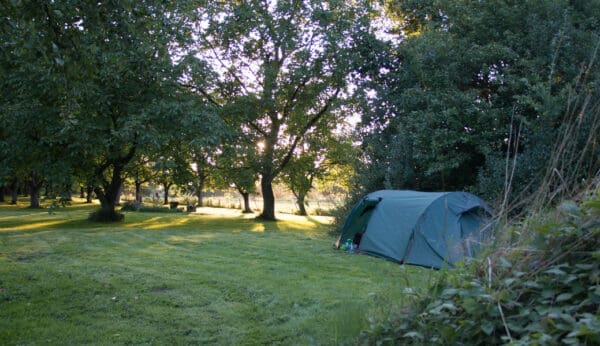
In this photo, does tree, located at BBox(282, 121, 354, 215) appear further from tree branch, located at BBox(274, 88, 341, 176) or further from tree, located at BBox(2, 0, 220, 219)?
tree, located at BBox(2, 0, 220, 219)

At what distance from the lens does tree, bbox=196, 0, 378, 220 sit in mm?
19953

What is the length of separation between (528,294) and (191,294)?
4.68 meters

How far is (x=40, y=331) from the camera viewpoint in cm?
456

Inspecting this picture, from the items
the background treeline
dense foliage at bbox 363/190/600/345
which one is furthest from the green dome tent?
dense foliage at bbox 363/190/600/345

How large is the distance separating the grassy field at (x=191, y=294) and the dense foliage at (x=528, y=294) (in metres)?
0.44

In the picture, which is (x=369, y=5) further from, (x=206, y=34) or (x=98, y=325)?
(x=98, y=325)

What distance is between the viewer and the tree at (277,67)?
19953 millimetres

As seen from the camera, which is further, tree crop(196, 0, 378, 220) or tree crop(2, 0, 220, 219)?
tree crop(196, 0, 378, 220)

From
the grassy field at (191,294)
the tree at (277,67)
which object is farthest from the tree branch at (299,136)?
the grassy field at (191,294)

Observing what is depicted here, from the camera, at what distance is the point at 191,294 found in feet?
20.1

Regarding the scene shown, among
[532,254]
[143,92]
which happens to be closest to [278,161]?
[143,92]

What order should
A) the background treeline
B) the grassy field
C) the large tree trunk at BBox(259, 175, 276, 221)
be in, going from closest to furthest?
the grassy field
the background treeline
the large tree trunk at BBox(259, 175, 276, 221)

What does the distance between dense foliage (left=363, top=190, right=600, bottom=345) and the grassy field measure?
0.44 metres

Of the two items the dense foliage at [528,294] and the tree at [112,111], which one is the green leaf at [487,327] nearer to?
the dense foliage at [528,294]
